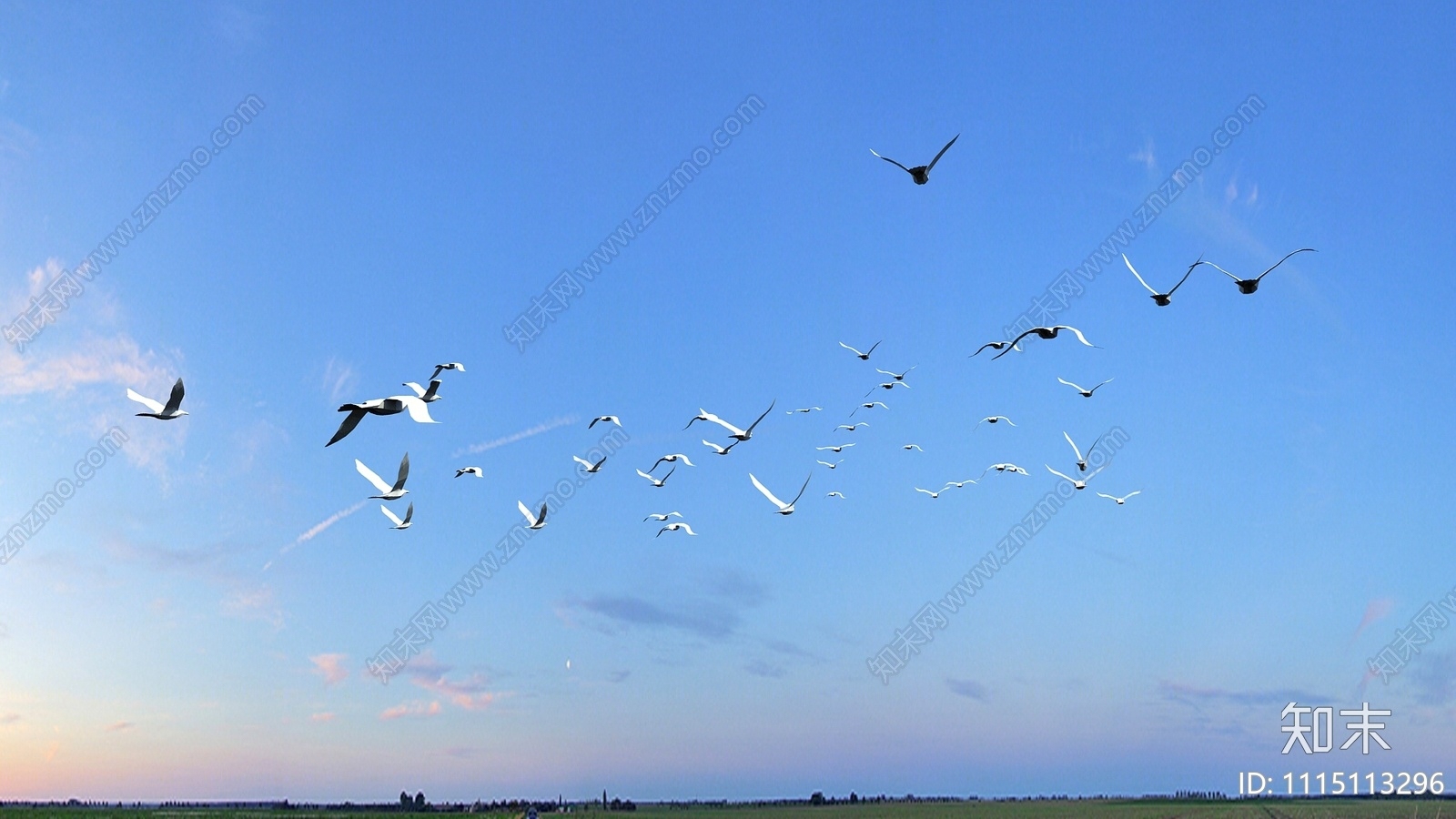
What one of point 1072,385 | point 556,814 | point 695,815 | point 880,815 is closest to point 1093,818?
point 880,815

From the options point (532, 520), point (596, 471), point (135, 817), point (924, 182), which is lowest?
point (135, 817)

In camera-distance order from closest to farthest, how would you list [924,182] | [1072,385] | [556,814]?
[924,182] < [1072,385] < [556,814]

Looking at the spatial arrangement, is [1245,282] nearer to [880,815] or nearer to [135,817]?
[880,815]

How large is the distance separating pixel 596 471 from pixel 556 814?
6480cm

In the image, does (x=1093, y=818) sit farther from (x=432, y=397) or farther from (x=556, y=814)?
(x=432, y=397)

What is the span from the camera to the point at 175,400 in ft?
76.7

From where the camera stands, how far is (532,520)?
3247cm

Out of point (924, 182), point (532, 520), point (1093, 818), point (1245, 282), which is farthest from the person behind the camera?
point (1093, 818)

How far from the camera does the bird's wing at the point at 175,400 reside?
23.1 meters

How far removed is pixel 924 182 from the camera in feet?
90.6

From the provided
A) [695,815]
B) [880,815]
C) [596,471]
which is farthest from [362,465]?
[880,815]

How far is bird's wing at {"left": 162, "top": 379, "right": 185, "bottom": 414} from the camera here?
2306cm

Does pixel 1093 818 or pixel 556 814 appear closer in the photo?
pixel 556 814

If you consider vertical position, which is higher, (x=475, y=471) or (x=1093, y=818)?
(x=475, y=471)
